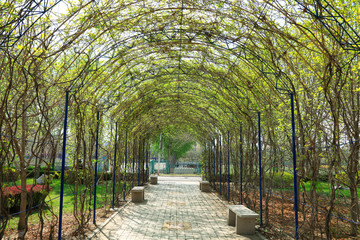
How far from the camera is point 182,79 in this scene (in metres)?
9.87

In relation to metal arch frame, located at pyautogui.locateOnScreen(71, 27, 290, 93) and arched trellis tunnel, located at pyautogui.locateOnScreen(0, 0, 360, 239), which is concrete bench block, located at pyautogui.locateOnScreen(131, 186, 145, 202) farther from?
metal arch frame, located at pyautogui.locateOnScreen(71, 27, 290, 93)

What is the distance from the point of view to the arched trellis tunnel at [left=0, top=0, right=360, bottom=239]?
4516 millimetres

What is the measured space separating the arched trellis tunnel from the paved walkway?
2.32 ft

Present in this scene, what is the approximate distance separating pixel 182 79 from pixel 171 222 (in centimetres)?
461

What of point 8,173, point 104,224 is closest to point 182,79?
point 104,224

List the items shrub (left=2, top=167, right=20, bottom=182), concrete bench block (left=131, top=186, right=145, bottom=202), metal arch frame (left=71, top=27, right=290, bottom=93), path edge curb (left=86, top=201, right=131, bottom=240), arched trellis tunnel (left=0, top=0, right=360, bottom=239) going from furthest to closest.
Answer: concrete bench block (left=131, top=186, right=145, bottom=202), metal arch frame (left=71, top=27, right=290, bottom=93), path edge curb (left=86, top=201, right=131, bottom=240), arched trellis tunnel (left=0, top=0, right=360, bottom=239), shrub (left=2, top=167, right=20, bottom=182)

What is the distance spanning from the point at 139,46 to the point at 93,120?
212 cm

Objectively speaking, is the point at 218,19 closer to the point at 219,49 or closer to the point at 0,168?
the point at 219,49

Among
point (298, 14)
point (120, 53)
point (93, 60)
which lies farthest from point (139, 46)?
point (298, 14)

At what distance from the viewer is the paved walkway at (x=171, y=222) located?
6.21m

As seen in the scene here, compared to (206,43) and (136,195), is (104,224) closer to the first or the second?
(136,195)

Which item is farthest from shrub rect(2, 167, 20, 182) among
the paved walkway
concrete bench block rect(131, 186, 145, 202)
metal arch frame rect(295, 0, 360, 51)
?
concrete bench block rect(131, 186, 145, 202)

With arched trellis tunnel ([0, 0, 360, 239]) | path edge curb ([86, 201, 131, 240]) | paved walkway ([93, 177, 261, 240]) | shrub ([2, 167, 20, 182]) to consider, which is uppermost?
arched trellis tunnel ([0, 0, 360, 239])

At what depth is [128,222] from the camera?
24.1ft
